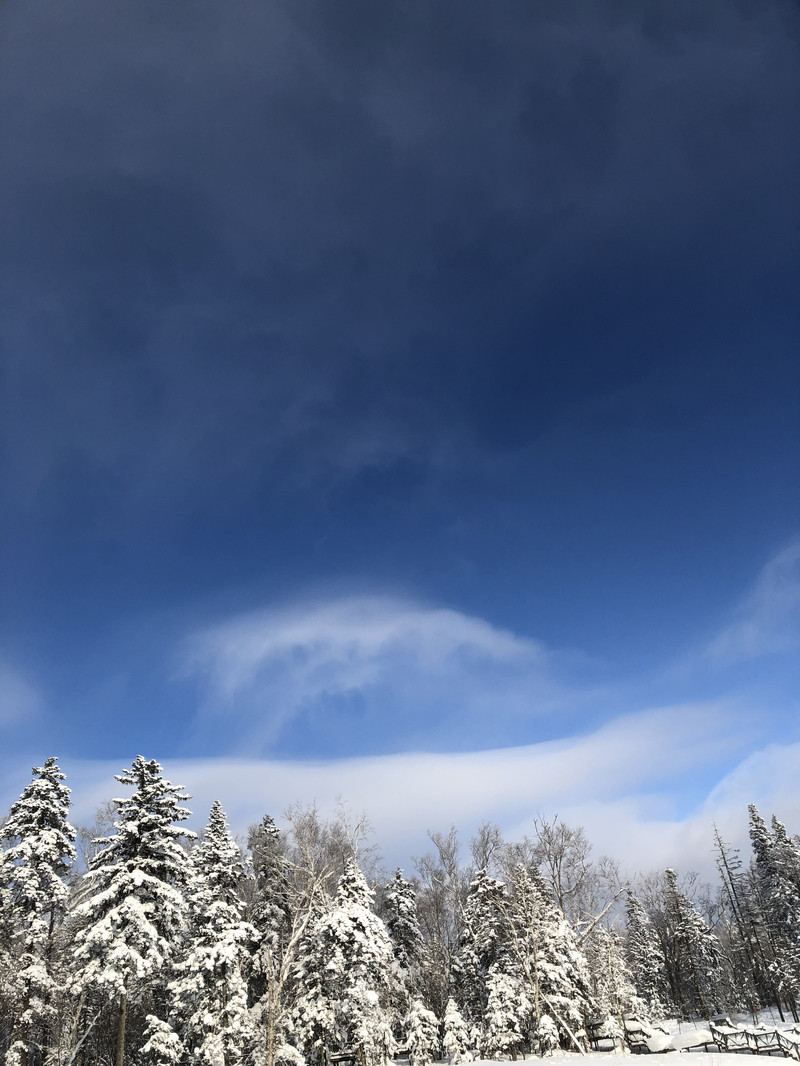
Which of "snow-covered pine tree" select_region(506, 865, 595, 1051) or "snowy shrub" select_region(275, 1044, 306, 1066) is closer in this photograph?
"snowy shrub" select_region(275, 1044, 306, 1066)

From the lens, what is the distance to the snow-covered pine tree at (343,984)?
31438mm

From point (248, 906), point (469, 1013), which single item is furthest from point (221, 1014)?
point (469, 1013)

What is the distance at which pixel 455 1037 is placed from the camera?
A: 121 feet

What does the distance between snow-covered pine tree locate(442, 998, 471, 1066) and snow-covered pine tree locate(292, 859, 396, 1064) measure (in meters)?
5.76

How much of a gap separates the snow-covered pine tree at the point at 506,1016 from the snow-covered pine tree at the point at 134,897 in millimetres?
19979

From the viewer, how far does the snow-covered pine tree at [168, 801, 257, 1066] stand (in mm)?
27609

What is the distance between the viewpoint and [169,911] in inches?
1011

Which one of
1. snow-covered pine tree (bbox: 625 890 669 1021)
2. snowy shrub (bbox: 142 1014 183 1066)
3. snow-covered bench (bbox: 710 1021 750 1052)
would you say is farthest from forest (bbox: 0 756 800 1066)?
snow-covered pine tree (bbox: 625 890 669 1021)

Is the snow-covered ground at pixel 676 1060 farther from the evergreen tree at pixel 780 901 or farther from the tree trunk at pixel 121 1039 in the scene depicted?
the evergreen tree at pixel 780 901

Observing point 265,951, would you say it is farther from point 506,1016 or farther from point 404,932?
point 404,932

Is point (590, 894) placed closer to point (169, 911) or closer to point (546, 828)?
point (546, 828)

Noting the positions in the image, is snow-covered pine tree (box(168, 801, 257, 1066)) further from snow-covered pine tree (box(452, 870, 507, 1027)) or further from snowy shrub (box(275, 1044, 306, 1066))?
snow-covered pine tree (box(452, 870, 507, 1027))

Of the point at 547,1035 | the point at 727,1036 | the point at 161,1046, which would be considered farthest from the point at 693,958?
the point at 161,1046

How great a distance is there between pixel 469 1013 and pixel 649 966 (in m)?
32.3
